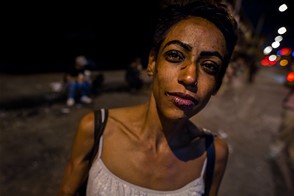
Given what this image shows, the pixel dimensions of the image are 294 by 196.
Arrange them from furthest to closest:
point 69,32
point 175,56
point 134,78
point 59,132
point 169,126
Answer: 1. point 69,32
2. point 134,78
3. point 59,132
4. point 169,126
5. point 175,56

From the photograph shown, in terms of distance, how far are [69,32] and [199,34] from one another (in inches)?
359

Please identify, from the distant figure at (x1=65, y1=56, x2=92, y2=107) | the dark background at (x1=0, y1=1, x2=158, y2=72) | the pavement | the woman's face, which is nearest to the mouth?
the woman's face

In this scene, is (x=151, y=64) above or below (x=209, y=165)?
above

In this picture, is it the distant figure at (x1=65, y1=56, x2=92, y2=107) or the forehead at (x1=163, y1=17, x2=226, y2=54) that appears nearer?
the forehead at (x1=163, y1=17, x2=226, y2=54)

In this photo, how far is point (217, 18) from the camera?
5.75 feet

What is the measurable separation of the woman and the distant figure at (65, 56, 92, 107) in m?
5.72

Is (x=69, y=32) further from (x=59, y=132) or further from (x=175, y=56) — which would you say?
(x=175, y=56)

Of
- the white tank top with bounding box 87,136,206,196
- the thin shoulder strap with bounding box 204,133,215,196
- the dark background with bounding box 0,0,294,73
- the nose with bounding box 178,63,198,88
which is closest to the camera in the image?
the nose with bounding box 178,63,198,88

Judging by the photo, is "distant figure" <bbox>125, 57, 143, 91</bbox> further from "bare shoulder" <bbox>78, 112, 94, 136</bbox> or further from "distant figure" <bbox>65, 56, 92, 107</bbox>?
"bare shoulder" <bbox>78, 112, 94, 136</bbox>

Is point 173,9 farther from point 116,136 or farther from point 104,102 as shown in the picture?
point 104,102

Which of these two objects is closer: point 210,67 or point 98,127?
point 210,67

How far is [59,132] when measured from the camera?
5867 millimetres

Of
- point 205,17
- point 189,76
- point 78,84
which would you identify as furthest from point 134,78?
point 189,76

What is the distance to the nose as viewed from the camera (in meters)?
1.63
